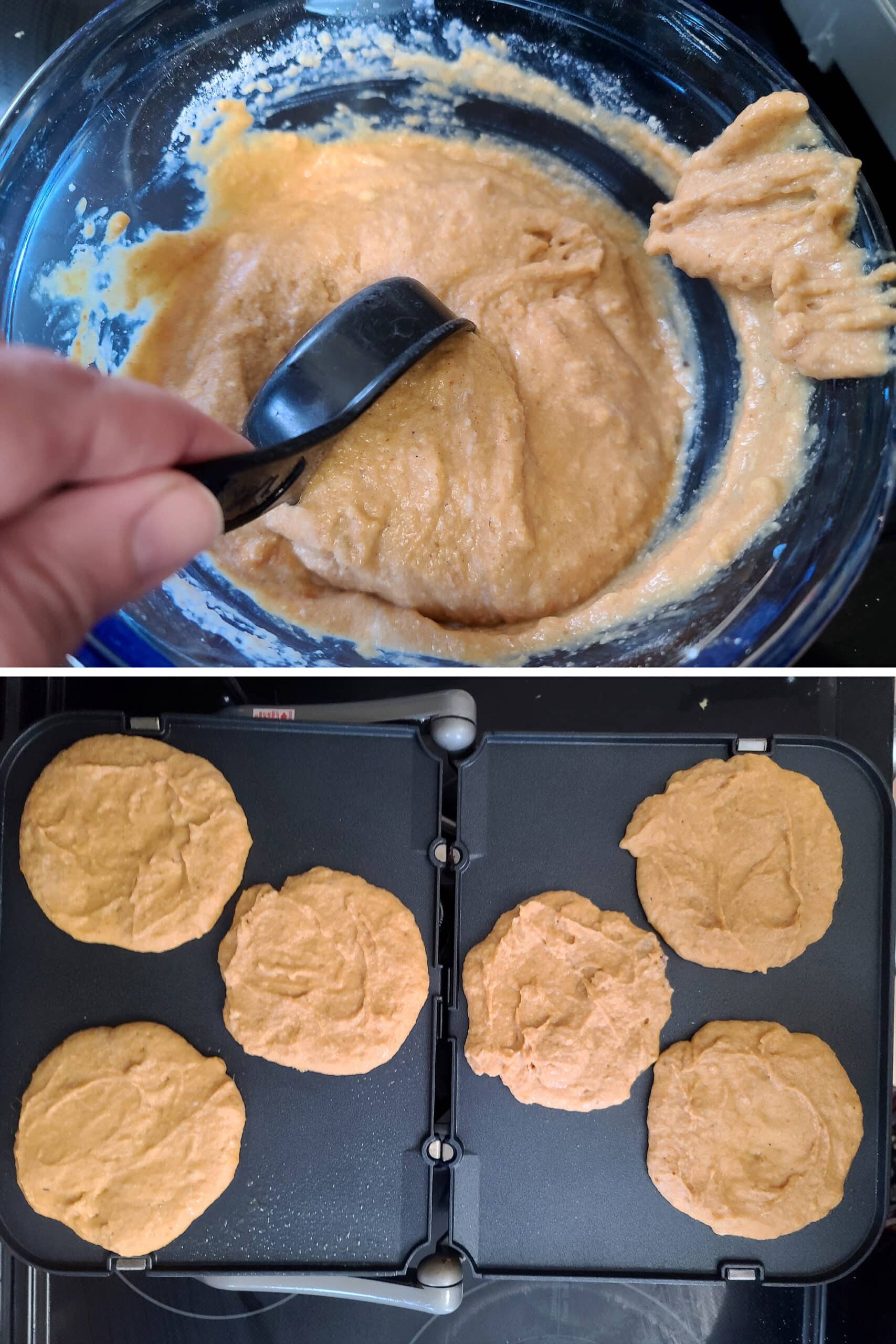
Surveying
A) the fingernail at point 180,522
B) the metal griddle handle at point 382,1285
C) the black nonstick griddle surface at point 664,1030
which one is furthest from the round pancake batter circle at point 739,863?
the fingernail at point 180,522

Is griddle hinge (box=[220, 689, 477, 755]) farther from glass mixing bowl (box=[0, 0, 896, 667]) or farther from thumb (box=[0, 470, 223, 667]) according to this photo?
thumb (box=[0, 470, 223, 667])

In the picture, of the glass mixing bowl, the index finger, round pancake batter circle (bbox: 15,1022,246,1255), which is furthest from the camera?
round pancake batter circle (bbox: 15,1022,246,1255)

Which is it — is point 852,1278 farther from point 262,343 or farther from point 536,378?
point 262,343

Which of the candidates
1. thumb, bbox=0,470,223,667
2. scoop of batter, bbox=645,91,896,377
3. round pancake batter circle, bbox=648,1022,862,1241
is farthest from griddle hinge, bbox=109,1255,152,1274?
scoop of batter, bbox=645,91,896,377

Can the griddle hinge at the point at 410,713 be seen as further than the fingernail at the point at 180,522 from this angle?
Yes

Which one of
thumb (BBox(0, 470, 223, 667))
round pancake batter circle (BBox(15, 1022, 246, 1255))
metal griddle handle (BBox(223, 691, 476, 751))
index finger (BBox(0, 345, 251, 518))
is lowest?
round pancake batter circle (BBox(15, 1022, 246, 1255))

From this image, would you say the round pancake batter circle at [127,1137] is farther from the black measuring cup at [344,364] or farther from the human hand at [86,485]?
the black measuring cup at [344,364]

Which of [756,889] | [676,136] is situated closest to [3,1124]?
[756,889]
